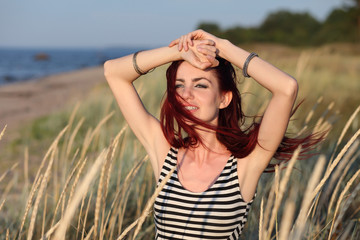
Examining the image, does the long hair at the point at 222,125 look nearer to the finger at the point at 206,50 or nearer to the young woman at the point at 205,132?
the young woman at the point at 205,132

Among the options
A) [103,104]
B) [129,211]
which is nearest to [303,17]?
[103,104]

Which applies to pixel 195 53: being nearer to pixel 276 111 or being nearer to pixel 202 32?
pixel 202 32

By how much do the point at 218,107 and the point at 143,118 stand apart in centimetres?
40

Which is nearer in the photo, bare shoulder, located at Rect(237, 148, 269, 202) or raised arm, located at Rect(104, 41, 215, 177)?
bare shoulder, located at Rect(237, 148, 269, 202)

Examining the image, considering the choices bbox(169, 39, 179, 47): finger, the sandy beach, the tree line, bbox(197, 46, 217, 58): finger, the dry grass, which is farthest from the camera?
the tree line

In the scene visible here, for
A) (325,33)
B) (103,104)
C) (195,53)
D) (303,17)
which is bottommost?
(195,53)

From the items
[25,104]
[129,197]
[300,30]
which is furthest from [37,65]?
[129,197]

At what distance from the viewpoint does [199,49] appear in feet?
5.91

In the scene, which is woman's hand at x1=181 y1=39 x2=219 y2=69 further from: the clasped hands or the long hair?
the long hair

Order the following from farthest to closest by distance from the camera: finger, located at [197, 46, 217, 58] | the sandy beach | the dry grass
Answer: the sandy beach < finger, located at [197, 46, 217, 58] < the dry grass

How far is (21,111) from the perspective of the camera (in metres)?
10.7

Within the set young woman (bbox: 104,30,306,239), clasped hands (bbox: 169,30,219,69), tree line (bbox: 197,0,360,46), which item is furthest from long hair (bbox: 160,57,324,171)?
tree line (bbox: 197,0,360,46)

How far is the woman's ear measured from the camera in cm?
208

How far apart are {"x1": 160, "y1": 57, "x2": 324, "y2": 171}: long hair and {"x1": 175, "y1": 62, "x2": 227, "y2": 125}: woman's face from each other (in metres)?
0.03
